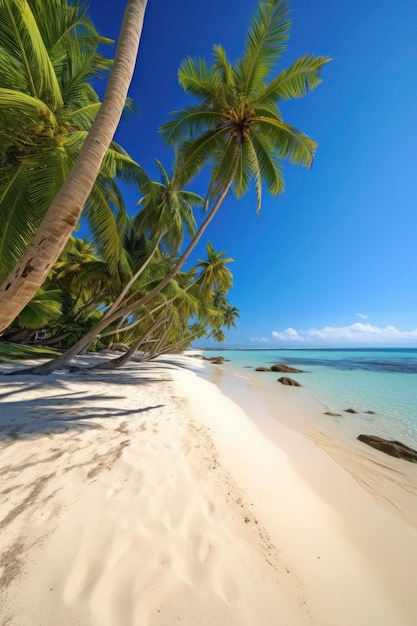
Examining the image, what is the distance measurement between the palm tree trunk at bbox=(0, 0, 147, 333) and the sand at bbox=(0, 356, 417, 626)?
188 centimetres

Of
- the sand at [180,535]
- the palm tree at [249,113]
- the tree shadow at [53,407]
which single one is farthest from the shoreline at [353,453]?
the palm tree at [249,113]

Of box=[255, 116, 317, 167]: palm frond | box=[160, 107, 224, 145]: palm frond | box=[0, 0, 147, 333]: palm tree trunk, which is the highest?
box=[160, 107, 224, 145]: palm frond

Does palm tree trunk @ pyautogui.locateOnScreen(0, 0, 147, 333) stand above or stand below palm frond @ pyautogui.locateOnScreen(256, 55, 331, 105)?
below

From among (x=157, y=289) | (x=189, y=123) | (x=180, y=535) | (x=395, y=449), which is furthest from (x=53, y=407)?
(x=189, y=123)

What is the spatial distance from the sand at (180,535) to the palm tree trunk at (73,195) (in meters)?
1.88

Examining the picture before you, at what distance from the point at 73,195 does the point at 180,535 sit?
3795 mm

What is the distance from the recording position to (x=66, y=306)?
18.1 metres

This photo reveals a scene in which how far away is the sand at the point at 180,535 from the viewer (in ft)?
5.18

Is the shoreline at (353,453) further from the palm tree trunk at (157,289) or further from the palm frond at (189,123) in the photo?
the palm frond at (189,123)

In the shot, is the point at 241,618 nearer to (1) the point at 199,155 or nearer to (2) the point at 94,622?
(2) the point at 94,622

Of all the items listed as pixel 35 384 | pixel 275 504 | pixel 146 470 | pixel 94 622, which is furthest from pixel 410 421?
pixel 35 384

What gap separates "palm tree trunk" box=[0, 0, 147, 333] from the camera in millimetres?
2529

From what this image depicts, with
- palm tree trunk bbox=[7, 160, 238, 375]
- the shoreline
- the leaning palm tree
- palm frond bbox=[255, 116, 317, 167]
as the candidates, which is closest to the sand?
the shoreline

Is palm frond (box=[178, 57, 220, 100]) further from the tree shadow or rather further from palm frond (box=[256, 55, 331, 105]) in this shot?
the tree shadow
